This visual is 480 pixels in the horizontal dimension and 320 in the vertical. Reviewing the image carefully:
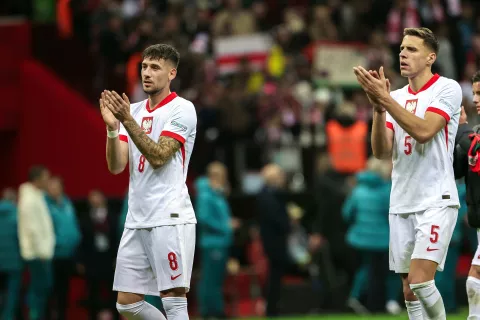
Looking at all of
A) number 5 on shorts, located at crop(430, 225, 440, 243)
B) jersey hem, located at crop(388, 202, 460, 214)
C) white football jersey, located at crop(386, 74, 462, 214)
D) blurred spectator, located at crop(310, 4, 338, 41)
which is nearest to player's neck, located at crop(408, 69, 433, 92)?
white football jersey, located at crop(386, 74, 462, 214)

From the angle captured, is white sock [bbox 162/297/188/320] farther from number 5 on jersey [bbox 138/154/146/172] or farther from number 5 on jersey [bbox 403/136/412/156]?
number 5 on jersey [bbox 403/136/412/156]

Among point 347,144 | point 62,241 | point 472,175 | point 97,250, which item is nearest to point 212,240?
point 97,250

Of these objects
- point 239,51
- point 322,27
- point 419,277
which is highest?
point 322,27

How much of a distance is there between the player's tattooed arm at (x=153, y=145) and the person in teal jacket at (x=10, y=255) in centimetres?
742

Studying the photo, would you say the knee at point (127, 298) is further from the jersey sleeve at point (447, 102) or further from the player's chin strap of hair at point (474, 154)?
the player's chin strap of hair at point (474, 154)

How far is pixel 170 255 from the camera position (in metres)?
8.35

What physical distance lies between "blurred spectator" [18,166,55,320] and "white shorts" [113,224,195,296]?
258 inches

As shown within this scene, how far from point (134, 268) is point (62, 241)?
277 inches

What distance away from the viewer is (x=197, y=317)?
53.7 ft

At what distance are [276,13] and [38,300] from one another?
10.9 m

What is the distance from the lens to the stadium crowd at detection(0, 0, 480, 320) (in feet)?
50.2

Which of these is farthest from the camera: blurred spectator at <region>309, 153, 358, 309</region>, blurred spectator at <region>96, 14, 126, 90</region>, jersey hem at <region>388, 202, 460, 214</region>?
blurred spectator at <region>96, 14, 126, 90</region>

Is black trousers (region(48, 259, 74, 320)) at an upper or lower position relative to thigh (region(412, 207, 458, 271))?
lower

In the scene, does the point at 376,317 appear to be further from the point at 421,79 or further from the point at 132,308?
the point at 132,308
